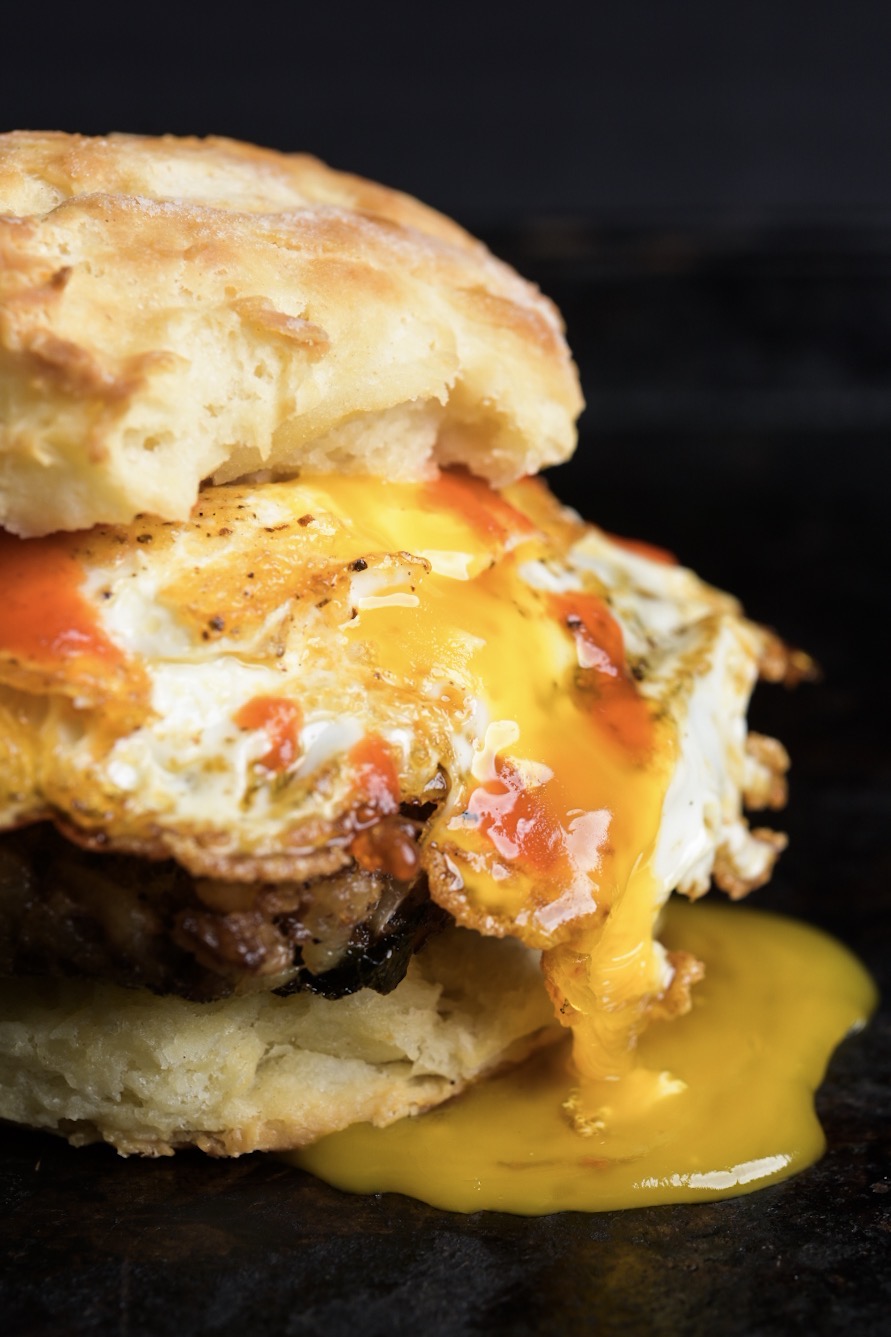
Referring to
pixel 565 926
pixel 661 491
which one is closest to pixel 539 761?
pixel 565 926

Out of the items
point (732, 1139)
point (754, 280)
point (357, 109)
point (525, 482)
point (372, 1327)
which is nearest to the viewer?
point (372, 1327)

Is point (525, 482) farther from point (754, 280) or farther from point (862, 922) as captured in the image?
point (754, 280)

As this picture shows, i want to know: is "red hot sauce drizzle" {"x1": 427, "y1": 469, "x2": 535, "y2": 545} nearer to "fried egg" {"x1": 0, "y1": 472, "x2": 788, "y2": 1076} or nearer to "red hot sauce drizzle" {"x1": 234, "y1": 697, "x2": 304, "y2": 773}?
"fried egg" {"x1": 0, "y1": 472, "x2": 788, "y2": 1076}

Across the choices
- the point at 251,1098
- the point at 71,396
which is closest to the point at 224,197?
the point at 71,396

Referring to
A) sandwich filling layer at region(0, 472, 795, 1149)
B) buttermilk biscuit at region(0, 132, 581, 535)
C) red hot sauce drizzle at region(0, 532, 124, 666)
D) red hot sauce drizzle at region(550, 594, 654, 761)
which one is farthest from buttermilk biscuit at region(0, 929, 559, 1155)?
buttermilk biscuit at region(0, 132, 581, 535)

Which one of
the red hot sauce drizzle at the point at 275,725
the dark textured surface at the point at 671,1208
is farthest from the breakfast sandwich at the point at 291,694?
the dark textured surface at the point at 671,1208

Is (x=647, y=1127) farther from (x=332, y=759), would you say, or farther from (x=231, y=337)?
(x=231, y=337)
